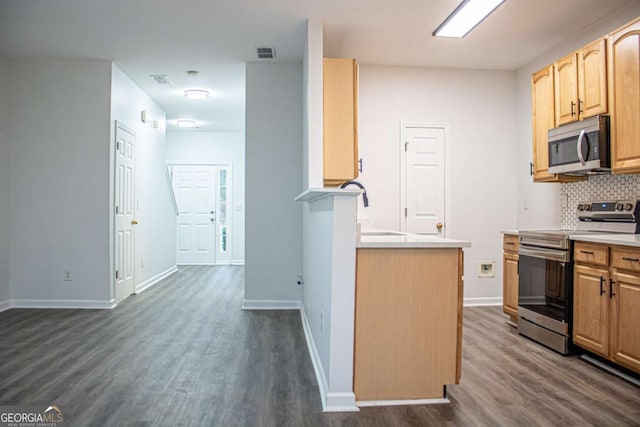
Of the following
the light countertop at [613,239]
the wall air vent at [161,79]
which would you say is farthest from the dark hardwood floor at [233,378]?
the wall air vent at [161,79]

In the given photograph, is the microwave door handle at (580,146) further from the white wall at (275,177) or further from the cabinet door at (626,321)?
the white wall at (275,177)

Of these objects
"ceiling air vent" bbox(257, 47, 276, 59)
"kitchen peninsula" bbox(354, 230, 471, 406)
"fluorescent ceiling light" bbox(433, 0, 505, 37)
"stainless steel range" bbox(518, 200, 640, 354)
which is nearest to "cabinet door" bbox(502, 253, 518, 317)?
"stainless steel range" bbox(518, 200, 640, 354)

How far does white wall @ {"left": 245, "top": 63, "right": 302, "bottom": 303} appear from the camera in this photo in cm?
469

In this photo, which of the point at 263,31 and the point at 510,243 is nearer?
the point at 263,31

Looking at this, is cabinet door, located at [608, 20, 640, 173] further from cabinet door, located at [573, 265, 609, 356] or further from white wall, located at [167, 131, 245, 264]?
white wall, located at [167, 131, 245, 264]

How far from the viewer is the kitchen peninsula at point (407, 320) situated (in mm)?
2268

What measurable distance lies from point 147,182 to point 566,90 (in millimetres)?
4986

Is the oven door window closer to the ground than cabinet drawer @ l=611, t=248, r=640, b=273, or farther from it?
closer to the ground

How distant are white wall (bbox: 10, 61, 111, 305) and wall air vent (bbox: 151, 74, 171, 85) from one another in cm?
67

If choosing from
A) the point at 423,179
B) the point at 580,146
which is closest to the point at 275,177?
the point at 423,179

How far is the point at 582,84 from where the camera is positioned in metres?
3.34

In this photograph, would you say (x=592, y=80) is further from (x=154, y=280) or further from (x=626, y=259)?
(x=154, y=280)

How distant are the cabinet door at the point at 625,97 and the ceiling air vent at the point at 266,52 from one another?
2898mm

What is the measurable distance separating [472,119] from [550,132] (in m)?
1.21
